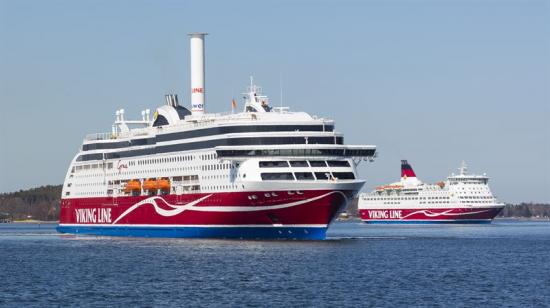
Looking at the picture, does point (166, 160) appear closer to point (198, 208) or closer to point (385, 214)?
point (198, 208)

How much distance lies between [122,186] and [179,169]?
1139 centimetres

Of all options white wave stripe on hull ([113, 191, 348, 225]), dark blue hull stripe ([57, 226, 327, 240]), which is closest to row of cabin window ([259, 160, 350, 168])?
white wave stripe on hull ([113, 191, 348, 225])

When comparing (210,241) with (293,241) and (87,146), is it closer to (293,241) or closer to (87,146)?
(293,241)

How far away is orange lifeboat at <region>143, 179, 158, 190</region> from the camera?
95.1 metres

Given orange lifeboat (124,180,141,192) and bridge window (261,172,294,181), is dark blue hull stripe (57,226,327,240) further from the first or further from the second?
bridge window (261,172,294,181)

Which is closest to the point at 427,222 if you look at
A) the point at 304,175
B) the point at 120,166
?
the point at 120,166

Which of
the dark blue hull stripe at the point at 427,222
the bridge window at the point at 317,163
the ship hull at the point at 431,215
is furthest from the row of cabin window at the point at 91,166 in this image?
the dark blue hull stripe at the point at 427,222

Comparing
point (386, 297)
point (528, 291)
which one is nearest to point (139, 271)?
point (386, 297)

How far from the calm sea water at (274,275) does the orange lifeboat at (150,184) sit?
9.73m

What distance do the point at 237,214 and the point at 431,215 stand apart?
331 feet

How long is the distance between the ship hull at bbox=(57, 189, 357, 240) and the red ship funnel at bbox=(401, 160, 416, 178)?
102 m

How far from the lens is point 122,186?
102 meters

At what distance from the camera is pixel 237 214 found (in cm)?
8288

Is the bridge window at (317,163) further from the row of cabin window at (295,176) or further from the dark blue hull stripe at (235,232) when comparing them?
the dark blue hull stripe at (235,232)
